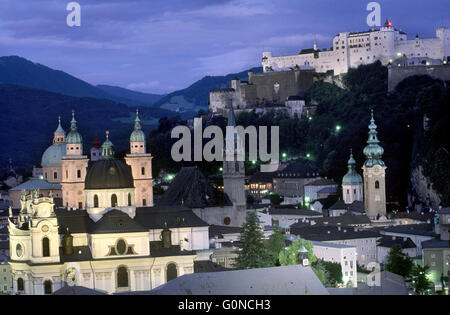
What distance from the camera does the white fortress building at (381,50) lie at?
4732 inches

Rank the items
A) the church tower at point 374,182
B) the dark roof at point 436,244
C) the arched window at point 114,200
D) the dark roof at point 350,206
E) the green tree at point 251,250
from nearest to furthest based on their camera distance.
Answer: the arched window at point 114,200 → the green tree at point 251,250 → the dark roof at point 436,244 → the church tower at point 374,182 → the dark roof at point 350,206

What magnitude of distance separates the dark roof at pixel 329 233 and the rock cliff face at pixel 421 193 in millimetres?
13617

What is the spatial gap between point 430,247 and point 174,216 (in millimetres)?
18853

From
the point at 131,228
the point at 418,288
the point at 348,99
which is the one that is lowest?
the point at 418,288

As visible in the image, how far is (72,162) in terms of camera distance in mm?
65188

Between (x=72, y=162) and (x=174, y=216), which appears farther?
(x=72, y=162)

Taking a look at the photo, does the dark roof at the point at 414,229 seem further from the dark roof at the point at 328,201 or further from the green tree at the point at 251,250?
the green tree at the point at 251,250

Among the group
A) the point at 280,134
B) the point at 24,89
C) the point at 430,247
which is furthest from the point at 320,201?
the point at 24,89

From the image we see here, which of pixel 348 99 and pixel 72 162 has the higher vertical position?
pixel 348 99

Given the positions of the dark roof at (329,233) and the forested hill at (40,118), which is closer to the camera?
the dark roof at (329,233)

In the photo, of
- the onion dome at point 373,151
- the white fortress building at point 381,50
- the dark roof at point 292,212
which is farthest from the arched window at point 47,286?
the white fortress building at point 381,50

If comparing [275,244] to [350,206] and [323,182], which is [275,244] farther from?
[323,182]
